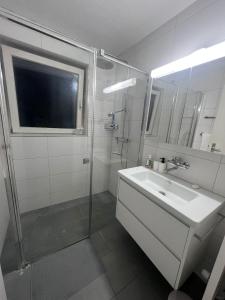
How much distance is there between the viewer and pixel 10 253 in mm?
1307

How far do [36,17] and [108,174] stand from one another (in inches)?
83.4

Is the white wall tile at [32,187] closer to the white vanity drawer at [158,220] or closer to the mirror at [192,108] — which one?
the white vanity drawer at [158,220]

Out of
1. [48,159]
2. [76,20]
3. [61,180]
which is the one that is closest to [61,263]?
[61,180]

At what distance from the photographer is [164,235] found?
3.05 ft

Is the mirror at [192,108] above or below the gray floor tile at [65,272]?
above

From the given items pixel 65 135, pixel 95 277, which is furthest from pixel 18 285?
pixel 65 135

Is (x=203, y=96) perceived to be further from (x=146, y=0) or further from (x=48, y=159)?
(x=48, y=159)

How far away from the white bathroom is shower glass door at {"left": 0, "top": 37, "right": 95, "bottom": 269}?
0.01 metres

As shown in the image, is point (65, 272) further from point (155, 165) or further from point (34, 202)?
point (155, 165)

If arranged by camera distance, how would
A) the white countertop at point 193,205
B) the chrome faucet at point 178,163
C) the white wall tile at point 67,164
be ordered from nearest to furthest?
the white countertop at point 193,205 → the chrome faucet at point 178,163 → the white wall tile at point 67,164

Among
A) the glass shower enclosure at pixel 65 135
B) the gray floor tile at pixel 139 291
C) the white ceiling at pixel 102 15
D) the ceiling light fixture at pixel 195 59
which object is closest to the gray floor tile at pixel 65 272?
the glass shower enclosure at pixel 65 135

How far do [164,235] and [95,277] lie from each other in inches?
29.7

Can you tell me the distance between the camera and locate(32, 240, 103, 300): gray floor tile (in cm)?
106

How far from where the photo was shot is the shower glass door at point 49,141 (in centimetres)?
152
